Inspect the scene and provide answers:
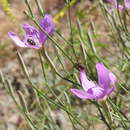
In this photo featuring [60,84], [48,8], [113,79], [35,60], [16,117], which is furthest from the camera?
[48,8]

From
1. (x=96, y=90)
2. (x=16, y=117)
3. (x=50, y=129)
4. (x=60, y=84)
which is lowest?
(x=16, y=117)

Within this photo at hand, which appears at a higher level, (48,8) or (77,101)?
(48,8)

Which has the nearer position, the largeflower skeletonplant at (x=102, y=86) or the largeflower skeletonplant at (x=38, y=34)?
the largeflower skeletonplant at (x=102, y=86)

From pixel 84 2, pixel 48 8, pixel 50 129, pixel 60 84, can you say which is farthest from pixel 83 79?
pixel 48 8

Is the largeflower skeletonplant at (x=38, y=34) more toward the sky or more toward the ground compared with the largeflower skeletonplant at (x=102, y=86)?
more toward the sky

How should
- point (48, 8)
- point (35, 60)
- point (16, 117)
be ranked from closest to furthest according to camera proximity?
point (16, 117), point (35, 60), point (48, 8)

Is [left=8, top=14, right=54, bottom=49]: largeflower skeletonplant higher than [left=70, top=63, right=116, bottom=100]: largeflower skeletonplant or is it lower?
higher

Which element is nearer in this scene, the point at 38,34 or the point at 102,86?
the point at 102,86

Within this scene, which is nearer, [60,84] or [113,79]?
[113,79]

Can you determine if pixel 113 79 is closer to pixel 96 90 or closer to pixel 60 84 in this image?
pixel 96 90

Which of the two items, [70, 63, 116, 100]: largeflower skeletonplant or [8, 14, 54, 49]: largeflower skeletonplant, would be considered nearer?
[70, 63, 116, 100]: largeflower skeletonplant
